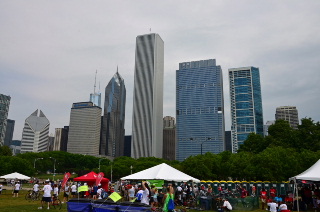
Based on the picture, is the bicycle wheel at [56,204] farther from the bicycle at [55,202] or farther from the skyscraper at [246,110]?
the skyscraper at [246,110]

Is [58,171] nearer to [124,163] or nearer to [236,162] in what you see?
[124,163]

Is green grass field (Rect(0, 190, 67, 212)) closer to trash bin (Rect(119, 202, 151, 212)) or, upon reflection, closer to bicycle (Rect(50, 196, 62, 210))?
bicycle (Rect(50, 196, 62, 210))

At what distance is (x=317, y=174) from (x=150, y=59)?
577 ft

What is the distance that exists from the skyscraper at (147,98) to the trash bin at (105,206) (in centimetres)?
17454

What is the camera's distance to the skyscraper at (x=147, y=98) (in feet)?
616

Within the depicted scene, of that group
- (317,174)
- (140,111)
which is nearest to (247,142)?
(317,174)

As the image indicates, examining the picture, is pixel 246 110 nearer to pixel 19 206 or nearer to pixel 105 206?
pixel 19 206

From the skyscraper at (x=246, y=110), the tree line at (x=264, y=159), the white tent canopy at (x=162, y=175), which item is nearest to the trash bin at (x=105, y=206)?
the white tent canopy at (x=162, y=175)

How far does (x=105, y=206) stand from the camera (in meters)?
12.3

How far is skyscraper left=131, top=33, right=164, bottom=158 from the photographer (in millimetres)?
187625

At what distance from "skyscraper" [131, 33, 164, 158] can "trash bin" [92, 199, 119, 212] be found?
175m

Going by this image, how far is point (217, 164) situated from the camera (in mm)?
56406

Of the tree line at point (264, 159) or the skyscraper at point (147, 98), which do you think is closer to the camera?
the tree line at point (264, 159)

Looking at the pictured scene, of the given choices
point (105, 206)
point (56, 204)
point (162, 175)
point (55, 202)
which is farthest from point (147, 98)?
point (105, 206)
